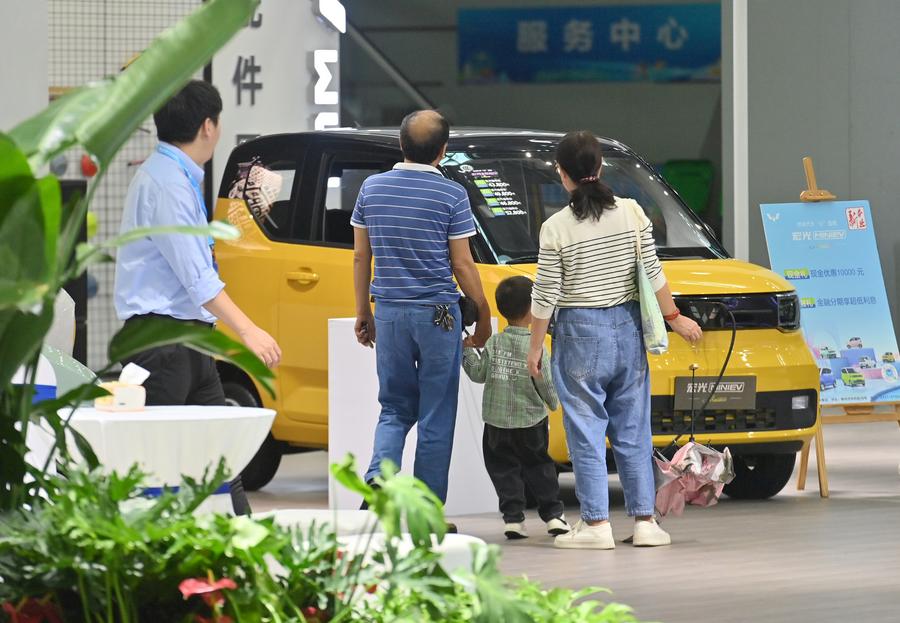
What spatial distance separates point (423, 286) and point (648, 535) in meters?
1.28

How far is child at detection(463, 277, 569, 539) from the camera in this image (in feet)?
20.8

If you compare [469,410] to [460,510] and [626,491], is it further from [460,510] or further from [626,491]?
[626,491]

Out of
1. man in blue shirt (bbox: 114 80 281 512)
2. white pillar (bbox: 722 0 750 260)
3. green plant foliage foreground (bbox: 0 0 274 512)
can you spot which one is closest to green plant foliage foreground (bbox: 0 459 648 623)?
green plant foliage foreground (bbox: 0 0 274 512)

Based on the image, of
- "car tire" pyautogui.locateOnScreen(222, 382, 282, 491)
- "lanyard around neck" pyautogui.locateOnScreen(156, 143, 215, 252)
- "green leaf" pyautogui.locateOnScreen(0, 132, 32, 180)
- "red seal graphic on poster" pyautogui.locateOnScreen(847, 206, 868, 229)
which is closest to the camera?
"green leaf" pyautogui.locateOnScreen(0, 132, 32, 180)

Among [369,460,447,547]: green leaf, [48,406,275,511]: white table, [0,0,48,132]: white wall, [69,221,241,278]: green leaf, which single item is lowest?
[48,406,275,511]: white table

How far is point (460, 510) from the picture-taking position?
275 inches

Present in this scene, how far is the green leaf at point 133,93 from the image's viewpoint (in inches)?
65.4

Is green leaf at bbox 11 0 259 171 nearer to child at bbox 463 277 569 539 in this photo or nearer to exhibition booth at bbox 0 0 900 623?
exhibition booth at bbox 0 0 900 623

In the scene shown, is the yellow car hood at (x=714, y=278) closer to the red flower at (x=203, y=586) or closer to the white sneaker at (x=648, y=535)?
the white sneaker at (x=648, y=535)

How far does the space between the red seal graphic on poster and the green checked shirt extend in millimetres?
3026

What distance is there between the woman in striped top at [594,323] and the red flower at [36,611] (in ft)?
14.5

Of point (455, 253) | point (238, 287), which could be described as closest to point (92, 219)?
point (238, 287)

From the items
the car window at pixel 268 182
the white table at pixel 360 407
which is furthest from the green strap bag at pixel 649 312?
the car window at pixel 268 182

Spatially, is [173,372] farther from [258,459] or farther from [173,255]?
[258,459]
